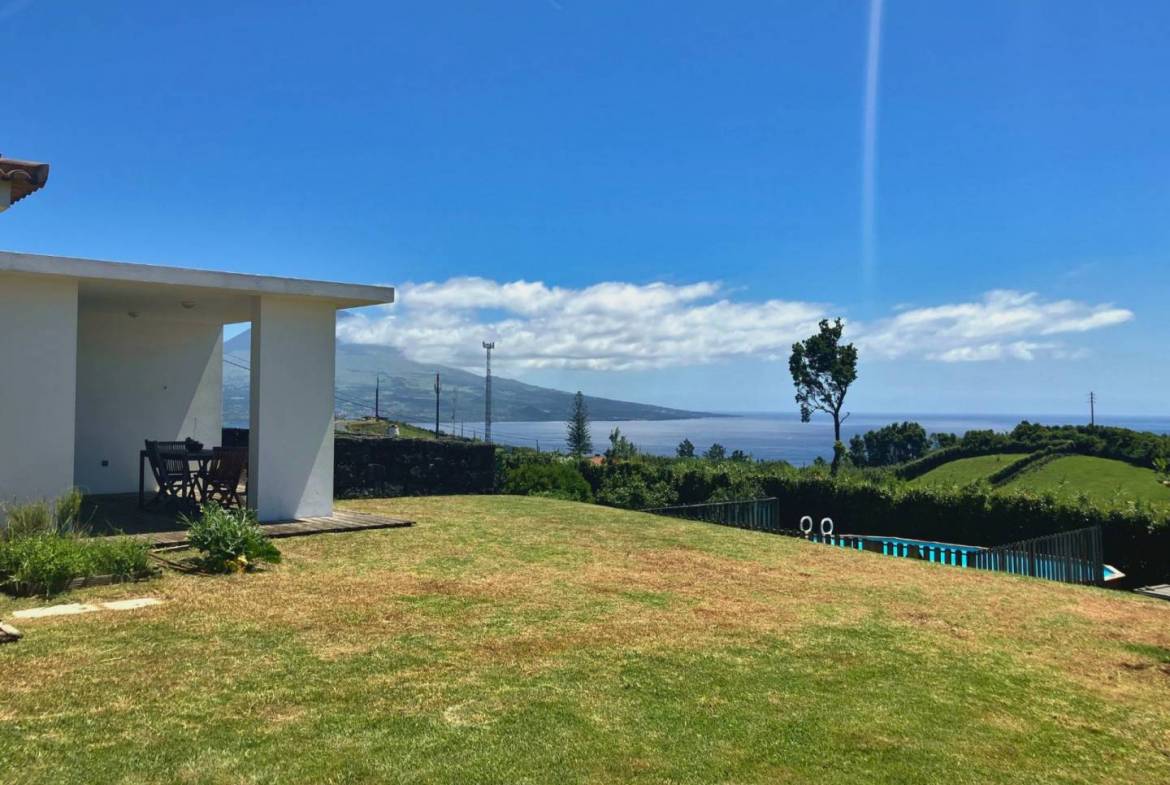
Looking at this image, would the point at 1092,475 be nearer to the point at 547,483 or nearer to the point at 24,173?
the point at 547,483

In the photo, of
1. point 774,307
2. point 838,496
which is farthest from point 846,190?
point 774,307

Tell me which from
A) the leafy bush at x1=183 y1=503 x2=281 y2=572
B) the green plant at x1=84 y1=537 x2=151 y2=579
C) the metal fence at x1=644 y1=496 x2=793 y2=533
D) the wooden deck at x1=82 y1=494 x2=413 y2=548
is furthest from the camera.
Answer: the metal fence at x1=644 y1=496 x2=793 y2=533

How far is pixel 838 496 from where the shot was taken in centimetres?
2011

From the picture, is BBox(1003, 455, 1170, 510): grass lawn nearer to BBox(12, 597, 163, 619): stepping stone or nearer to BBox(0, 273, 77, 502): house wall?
BBox(0, 273, 77, 502): house wall

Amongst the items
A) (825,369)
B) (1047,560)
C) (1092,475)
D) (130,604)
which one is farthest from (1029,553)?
(825,369)

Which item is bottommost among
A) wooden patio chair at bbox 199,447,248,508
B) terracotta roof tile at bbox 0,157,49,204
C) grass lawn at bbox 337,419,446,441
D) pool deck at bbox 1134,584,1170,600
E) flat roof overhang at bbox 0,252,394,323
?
pool deck at bbox 1134,584,1170,600

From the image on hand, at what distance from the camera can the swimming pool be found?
Answer: 1179 centimetres

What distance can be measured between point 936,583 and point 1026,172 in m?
17.4

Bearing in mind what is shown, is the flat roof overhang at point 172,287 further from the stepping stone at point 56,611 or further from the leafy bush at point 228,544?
the stepping stone at point 56,611

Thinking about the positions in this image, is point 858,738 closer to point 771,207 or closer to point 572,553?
point 572,553

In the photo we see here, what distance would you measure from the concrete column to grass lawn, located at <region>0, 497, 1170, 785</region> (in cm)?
232

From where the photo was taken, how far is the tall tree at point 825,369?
4547 centimetres

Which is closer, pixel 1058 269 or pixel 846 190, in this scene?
pixel 846 190

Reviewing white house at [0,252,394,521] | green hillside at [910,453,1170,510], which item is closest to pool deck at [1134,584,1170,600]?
white house at [0,252,394,521]
